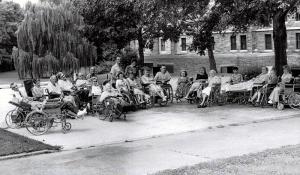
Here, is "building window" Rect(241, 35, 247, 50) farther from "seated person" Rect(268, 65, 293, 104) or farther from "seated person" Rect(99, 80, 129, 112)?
"seated person" Rect(99, 80, 129, 112)

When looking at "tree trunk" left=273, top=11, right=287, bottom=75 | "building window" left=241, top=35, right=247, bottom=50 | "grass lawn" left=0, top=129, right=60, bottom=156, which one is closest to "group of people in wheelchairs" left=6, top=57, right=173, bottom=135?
"grass lawn" left=0, top=129, right=60, bottom=156

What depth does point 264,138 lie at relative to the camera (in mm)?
12852

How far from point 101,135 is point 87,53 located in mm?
22481

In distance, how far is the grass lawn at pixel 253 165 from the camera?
29.8 ft

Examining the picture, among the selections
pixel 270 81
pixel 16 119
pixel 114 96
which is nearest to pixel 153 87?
pixel 114 96

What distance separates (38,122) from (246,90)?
8550 millimetres

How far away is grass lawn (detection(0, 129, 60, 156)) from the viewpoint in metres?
12.3

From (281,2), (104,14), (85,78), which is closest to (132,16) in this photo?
(104,14)

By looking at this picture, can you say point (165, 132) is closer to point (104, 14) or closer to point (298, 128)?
point (298, 128)

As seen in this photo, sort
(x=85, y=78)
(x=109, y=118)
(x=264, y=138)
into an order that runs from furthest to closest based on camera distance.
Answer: (x=85, y=78)
(x=109, y=118)
(x=264, y=138)

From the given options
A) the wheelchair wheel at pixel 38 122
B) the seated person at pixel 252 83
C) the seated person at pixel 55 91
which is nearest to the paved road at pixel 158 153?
the wheelchair wheel at pixel 38 122

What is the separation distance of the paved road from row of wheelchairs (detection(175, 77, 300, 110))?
3820 millimetres

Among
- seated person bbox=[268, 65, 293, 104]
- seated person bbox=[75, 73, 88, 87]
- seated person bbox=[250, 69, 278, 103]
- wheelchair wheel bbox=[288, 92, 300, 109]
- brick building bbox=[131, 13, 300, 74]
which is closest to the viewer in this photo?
wheelchair wheel bbox=[288, 92, 300, 109]

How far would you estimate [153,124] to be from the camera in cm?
1603
